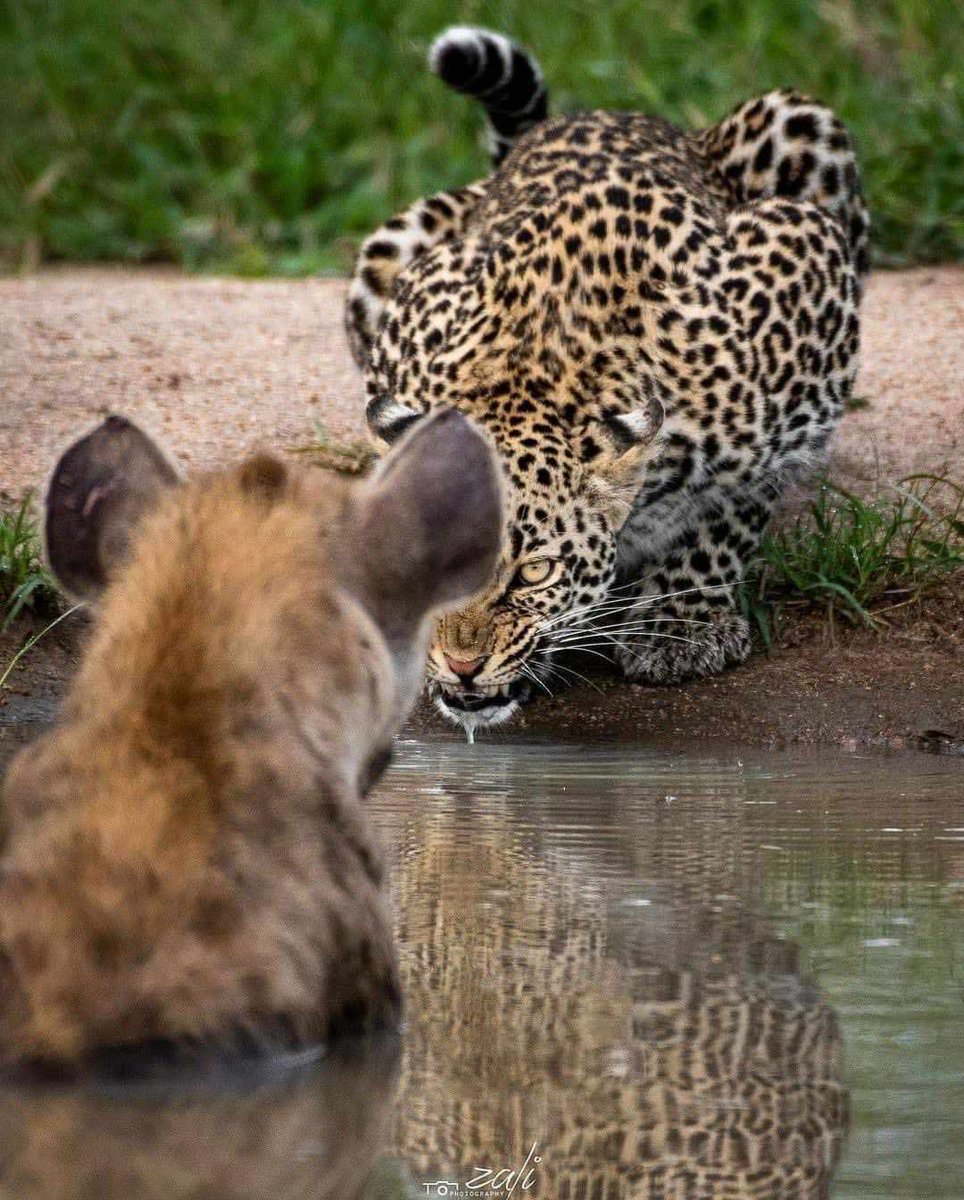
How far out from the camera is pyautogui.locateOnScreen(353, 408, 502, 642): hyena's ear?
3.33 m

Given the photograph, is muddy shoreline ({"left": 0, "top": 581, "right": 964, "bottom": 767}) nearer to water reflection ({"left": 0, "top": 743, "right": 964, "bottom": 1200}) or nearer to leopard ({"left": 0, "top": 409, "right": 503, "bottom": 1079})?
water reflection ({"left": 0, "top": 743, "right": 964, "bottom": 1200})

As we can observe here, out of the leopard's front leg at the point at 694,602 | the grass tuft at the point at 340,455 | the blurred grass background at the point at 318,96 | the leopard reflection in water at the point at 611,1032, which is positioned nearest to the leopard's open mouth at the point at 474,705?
the leopard's front leg at the point at 694,602

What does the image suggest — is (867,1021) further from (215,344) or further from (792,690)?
(215,344)

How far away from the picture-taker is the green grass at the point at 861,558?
7.48 meters

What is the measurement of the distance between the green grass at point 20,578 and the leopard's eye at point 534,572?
1.37 meters

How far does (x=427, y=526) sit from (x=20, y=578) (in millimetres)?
3864

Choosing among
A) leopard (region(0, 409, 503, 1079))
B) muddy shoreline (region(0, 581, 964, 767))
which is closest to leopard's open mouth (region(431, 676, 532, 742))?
muddy shoreline (region(0, 581, 964, 767))

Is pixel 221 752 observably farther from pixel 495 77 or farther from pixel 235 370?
pixel 495 77

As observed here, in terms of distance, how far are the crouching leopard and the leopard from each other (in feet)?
11.2

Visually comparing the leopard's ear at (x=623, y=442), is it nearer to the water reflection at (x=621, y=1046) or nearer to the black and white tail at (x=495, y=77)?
the water reflection at (x=621, y=1046)

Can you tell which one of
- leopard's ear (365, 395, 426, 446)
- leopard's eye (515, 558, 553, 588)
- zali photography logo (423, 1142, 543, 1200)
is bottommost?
leopard's eye (515, 558, 553, 588)

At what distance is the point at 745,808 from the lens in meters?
5.72

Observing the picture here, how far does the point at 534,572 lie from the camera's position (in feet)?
23.1

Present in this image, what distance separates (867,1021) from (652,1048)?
363 millimetres
